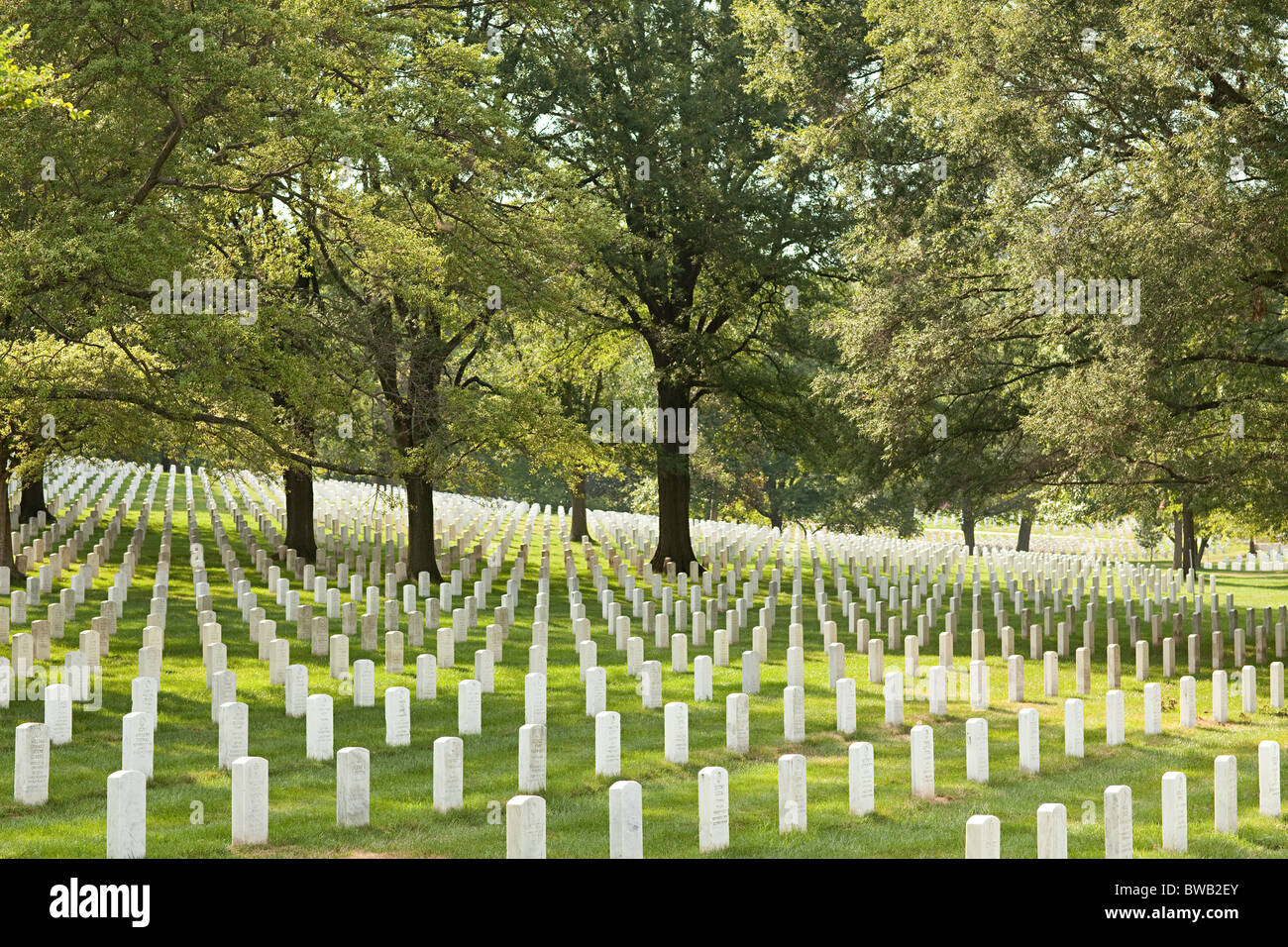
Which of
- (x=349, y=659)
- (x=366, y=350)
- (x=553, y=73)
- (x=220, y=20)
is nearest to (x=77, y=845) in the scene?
(x=349, y=659)

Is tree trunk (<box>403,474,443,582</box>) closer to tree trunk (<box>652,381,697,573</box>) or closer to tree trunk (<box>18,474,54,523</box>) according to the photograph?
tree trunk (<box>652,381,697,573</box>)

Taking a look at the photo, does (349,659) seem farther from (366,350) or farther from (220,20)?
(220,20)

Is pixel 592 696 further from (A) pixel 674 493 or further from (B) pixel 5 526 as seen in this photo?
(A) pixel 674 493

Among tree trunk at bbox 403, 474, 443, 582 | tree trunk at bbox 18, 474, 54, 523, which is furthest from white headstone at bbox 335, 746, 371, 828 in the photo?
tree trunk at bbox 18, 474, 54, 523

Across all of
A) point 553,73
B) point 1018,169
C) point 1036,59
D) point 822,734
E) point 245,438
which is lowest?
point 822,734

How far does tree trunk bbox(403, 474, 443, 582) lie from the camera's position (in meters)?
19.8

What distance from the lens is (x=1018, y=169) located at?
605 inches

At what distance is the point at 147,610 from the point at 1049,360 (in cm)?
1302

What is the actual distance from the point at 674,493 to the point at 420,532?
18.8 ft

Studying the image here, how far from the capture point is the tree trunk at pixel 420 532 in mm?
19844

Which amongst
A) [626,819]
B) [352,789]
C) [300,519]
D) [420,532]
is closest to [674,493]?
[420,532]

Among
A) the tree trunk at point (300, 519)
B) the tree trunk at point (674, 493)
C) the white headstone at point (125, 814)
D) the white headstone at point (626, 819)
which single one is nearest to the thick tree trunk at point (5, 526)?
the tree trunk at point (300, 519)

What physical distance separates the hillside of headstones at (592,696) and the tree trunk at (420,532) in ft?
1.08

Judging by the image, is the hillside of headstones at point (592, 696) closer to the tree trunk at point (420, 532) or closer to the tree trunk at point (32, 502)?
the tree trunk at point (420, 532)
